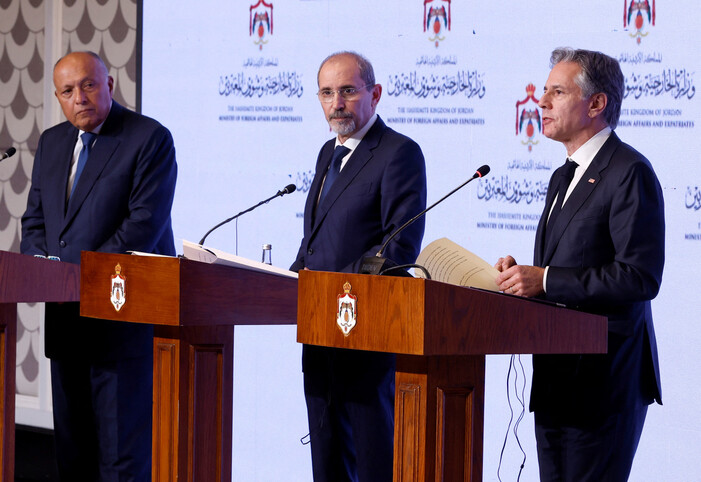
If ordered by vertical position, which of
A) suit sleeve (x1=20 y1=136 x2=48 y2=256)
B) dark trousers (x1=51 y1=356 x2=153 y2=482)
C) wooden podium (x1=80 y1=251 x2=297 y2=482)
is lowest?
dark trousers (x1=51 y1=356 x2=153 y2=482)

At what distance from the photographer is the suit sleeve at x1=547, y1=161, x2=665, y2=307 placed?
8.32 ft

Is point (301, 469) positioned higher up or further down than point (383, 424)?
further down

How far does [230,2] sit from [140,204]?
1710 millimetres

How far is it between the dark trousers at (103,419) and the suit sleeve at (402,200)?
1.06 m

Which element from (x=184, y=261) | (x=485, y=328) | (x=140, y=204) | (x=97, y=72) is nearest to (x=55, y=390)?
(x=140, y=204)

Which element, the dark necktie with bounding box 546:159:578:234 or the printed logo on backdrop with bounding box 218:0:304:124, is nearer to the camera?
the dark necktie with bounding box 546:159:578:234

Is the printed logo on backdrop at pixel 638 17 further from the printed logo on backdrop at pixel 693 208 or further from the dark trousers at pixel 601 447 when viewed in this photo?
the dark trousers at pixel 601 447

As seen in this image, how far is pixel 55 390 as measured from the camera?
3.77 metres

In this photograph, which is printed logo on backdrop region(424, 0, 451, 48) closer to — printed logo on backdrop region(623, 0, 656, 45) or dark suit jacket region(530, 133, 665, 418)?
printed logo on backdrop region(623, 0, 656, 45)

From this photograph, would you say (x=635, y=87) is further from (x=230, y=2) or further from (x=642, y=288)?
(x=230, y=2)

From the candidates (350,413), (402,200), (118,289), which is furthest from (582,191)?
(118,289)

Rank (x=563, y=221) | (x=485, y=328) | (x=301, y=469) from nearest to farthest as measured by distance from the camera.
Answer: (x=485, y=328), (x=563, y=221), (x=301, y=469)

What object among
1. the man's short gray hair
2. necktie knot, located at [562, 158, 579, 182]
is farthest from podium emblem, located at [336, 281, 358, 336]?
the man's short gray hair

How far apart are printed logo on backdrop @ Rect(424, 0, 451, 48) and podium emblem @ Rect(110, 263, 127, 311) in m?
2.03
